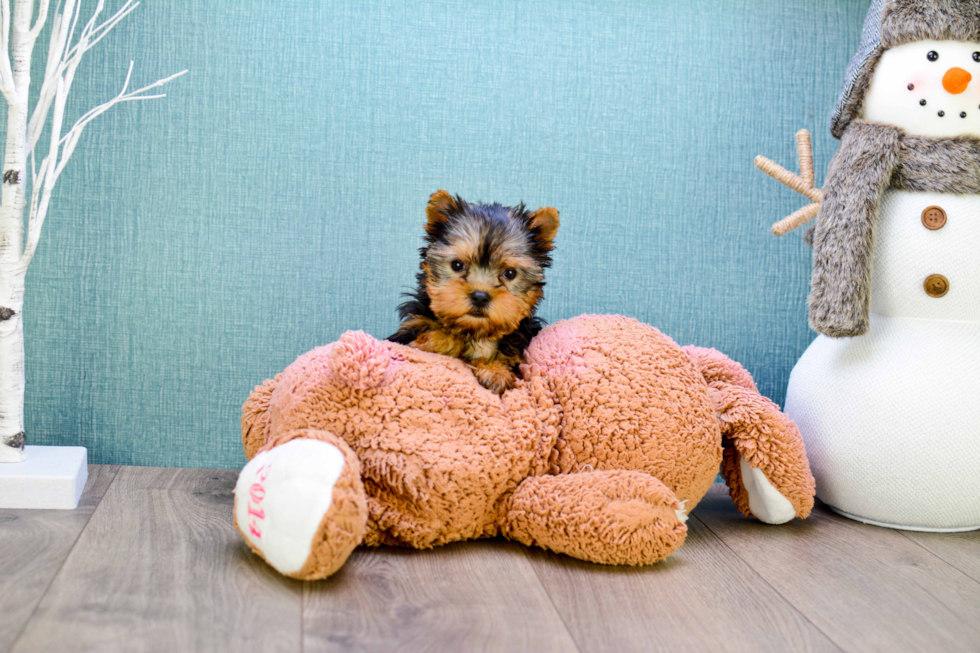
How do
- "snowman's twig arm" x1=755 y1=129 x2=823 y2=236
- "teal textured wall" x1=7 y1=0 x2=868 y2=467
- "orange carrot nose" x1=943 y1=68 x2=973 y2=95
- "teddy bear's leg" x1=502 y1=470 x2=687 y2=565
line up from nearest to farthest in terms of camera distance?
1. "teddy bear's leg" x1=502 y1=470 x2=687 y2=565
2. "orange carrot nose" x1=943 y1=68 x2=973 y2=95
3. "snowman's twig arm" x1=755 y1=129 x2=823 y2=236
4. "teal textured wall" x1=7 y1=0 x2=868 y2=467

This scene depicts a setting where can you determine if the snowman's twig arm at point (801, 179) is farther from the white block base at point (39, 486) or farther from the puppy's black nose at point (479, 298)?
the white block base at point (39, 486)

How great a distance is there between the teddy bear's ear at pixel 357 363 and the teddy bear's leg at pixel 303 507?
0.14 metres

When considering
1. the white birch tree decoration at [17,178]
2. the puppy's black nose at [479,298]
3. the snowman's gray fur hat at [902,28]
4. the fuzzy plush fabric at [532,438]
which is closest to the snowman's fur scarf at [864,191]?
the snowman's gray fur hat at [902,28]

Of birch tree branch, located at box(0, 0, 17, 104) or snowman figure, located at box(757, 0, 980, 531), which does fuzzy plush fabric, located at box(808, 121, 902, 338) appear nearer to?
snowman figure, located at box(757, 0, 980, 531)

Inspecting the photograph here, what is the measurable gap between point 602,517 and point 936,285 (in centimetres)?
76

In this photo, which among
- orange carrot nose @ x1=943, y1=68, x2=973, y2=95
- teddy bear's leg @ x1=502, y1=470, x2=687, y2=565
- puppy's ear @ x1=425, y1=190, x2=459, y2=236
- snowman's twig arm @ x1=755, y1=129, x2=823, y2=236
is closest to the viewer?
teddy bear's leg @ x1=502, y1=470, x2=687, y2=565

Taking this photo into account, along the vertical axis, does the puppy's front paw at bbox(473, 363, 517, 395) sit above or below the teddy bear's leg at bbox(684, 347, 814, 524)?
above

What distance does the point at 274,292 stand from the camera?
173 centimetres

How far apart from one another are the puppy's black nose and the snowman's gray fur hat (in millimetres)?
829

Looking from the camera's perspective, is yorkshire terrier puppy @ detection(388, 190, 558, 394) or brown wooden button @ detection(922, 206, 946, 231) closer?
yorkshire terrier puppy @ detection(388, 190, 558, 394)

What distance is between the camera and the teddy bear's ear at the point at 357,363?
48.9 inches

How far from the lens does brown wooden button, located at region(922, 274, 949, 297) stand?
144 cm

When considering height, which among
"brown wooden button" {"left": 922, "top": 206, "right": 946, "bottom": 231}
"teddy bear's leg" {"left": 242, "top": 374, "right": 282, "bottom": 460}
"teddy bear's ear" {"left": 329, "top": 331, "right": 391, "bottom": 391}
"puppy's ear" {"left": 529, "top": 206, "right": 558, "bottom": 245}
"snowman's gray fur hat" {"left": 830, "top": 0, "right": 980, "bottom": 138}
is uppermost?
"snowman's gray fur hat" {"left": 830, "top": 0, "right": 980, "bottom": 138}

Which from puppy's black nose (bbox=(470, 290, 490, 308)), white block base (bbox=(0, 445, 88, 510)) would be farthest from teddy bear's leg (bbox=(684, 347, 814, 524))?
white block base (bbox=(0, 445, 88, 510))
